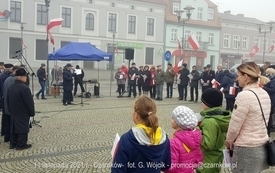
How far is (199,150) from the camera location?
11.0 feet

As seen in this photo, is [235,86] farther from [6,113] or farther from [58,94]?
[58,94]

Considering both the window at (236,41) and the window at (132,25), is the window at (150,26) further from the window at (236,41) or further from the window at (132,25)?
the window at (236,41)

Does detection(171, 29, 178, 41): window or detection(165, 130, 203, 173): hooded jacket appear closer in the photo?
detection(165, 130, 203, 173): hooded jacket

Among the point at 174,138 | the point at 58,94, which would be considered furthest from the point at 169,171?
the point at 58,94

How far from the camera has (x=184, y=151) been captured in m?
3.23

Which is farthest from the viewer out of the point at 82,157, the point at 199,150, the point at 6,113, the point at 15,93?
the point at 6,113

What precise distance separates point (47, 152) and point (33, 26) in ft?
101

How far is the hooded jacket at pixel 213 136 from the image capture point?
133 inches

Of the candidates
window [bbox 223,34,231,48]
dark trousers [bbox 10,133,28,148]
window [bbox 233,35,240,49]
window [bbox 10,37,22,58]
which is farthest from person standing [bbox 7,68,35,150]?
window [bbox 233,35,240,49]

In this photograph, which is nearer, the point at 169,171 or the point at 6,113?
the point at 169,171

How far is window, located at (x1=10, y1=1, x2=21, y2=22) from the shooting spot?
34.0 meters

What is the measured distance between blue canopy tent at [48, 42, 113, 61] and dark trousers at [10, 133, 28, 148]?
9.52m

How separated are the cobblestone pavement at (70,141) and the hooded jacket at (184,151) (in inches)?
104

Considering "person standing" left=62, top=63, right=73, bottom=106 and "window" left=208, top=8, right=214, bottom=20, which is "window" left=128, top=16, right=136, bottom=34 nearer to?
"window" left=208, top=8, right=214, bottom=20
